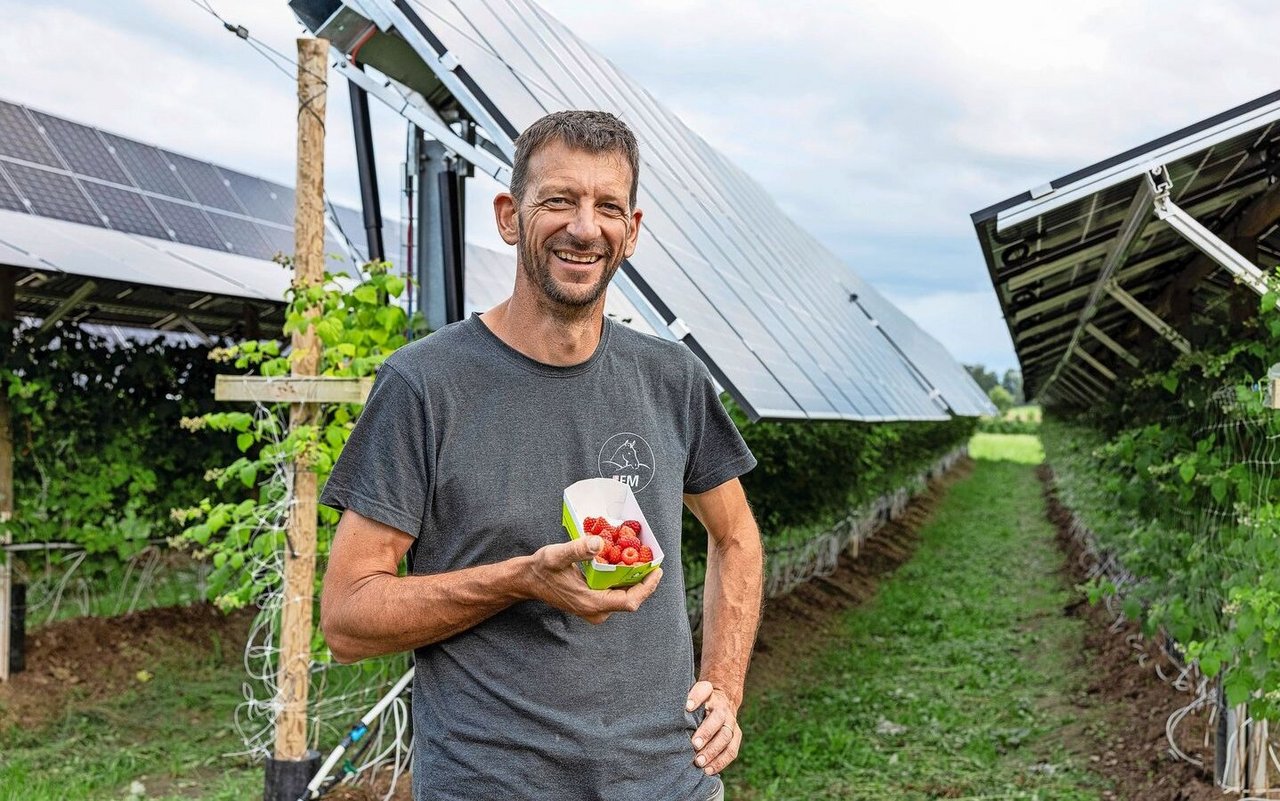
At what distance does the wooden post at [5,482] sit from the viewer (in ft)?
23.0

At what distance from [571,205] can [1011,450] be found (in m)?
52.2

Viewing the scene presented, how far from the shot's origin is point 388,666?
5.68 metres

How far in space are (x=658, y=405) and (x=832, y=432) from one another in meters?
8.33

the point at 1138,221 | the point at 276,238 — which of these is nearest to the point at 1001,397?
the point at 276,238

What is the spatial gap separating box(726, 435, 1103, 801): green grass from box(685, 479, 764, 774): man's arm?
3.78 m

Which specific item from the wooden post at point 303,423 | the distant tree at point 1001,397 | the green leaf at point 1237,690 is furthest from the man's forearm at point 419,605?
the distant tree at point 1001,397

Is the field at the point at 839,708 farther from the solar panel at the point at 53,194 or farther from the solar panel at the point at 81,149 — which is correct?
the solar panel at the point at 81,149

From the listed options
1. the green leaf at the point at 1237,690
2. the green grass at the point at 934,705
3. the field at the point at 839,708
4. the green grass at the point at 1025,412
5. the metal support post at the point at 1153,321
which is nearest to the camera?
the green leaf at the point at 1237,690

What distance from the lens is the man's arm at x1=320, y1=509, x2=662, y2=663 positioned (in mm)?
1626

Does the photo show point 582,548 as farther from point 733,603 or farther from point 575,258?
point 733,603

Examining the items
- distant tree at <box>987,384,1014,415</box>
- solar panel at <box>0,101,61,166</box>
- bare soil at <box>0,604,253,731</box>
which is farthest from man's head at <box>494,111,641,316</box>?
distant tree at <box>987,384,1014,415</box>

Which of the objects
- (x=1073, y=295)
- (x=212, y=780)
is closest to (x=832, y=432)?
(x=1073, y=295)

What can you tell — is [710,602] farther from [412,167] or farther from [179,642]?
[179,642]

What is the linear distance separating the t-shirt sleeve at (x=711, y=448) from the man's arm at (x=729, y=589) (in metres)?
0.03
